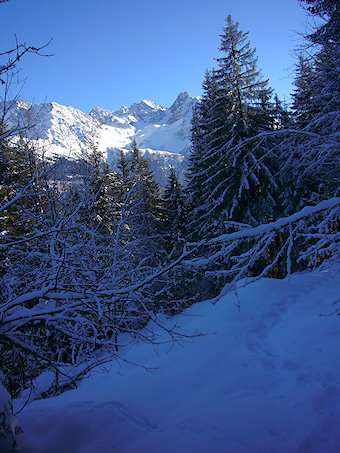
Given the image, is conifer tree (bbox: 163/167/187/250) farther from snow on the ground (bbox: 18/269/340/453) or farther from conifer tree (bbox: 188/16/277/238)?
snow on the ground (bbox: 18/269/340/453)

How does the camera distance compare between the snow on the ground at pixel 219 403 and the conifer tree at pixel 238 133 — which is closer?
the snow on the ground at pixel 219 403

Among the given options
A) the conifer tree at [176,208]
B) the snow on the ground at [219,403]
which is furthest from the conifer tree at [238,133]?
the snow on the ground at [219,403]

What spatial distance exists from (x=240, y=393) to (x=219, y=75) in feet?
45.2

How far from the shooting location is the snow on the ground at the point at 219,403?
227 cm

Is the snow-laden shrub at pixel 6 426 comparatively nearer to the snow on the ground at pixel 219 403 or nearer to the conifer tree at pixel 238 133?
the snow on the ground at pixel 219 403

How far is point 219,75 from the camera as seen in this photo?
12391mm

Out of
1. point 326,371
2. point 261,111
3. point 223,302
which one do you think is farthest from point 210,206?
point 326,371

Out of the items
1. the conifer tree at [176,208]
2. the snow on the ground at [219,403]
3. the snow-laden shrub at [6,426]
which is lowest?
the snow on the ground at [219,403]

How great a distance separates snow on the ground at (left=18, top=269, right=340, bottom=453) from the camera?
227 centimetres

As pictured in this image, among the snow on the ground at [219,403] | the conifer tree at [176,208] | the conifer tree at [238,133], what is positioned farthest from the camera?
the conifer tree at [176,208]

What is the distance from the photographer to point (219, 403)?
2.99m

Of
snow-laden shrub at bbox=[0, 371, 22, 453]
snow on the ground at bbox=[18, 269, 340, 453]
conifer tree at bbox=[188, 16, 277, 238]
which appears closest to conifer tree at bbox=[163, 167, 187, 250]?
conifer tree at bbox=[188, 16, 277, 238]

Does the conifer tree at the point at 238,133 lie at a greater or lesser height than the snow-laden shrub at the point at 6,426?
greater

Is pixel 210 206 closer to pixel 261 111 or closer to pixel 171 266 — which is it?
pixel 261 111
